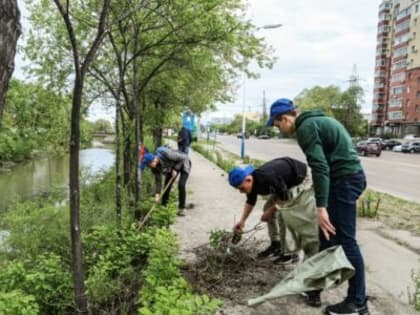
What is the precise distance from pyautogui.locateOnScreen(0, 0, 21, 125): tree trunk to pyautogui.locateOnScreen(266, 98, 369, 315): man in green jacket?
195 cm

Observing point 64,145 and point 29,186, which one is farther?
point 29,186

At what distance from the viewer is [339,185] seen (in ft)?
9.39

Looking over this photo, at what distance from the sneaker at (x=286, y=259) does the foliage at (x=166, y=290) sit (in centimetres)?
135

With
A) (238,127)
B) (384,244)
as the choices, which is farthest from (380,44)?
Answer: (384,244)

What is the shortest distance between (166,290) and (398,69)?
246 feet

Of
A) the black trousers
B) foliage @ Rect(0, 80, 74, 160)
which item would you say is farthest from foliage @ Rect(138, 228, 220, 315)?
foliage @ Rect(0, 80, 74, 160)

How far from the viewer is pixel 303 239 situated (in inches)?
131

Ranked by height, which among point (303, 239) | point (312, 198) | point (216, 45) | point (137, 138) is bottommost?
point (303, 239)

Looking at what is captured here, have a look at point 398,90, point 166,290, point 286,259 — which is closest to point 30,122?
point 286,259

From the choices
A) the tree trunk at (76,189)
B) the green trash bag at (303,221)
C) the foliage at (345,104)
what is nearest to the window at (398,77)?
the foliage at (345,104)

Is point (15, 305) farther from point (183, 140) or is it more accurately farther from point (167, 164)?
point (183, 140)

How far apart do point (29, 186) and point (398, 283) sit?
19.3 m

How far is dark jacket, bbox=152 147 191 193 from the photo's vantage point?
21.4 ft

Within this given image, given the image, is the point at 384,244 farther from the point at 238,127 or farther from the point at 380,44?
the point at 238,127
